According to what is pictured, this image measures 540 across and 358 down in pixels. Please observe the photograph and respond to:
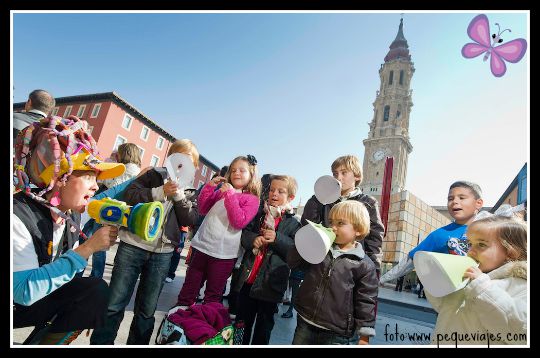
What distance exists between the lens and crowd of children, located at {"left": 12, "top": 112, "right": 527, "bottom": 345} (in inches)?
52.0

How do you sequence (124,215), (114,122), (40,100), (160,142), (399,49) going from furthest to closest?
(399,49) → (160,142) → (114,122) → (40,100) → (124,215)

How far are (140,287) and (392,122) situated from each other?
170 ft

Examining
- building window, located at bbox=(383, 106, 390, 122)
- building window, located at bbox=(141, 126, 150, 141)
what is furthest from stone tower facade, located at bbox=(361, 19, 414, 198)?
building window, located at bbox=(141, 126, 150, 141)

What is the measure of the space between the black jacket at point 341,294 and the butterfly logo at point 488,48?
5.30 ft

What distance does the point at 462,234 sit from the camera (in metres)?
2.24

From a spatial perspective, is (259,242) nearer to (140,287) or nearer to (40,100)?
(140,287)

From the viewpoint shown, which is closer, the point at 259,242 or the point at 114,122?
the point at 259,242

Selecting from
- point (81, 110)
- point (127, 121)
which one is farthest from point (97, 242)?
point (81, 110)

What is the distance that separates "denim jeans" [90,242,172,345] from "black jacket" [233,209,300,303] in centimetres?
62

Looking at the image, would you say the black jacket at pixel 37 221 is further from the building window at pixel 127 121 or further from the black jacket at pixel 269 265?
the building window at pixel 127 121

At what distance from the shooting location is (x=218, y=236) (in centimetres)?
226

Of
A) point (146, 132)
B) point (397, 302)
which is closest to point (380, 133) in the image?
point (146, 132)

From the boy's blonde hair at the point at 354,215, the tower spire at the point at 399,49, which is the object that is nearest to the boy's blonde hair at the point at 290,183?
the boy's blonde hair at the point at 354,215
